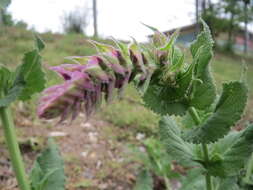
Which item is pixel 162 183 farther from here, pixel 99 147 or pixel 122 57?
pixel 122 57

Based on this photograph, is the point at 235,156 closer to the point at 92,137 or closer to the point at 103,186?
the point at 103,186

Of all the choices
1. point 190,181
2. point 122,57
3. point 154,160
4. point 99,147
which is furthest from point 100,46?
point 99,147

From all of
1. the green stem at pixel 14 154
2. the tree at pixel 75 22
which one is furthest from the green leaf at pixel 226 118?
the tree at pixel 75 22

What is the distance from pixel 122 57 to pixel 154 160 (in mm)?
1778

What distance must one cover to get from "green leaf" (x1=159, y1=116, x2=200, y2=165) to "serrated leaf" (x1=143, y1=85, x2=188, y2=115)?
7.6 inches

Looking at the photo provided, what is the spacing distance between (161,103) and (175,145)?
0.26 metres

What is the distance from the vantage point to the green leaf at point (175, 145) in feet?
3.28

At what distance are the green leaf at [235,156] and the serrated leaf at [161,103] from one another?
Result: 255mm

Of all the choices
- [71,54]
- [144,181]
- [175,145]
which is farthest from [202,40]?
[71,54]

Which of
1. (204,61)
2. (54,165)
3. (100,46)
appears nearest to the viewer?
(100,46)

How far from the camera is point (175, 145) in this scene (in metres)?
1.01

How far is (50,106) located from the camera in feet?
1.62

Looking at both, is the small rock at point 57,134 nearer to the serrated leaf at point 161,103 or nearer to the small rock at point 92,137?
the small rock at point 92,137

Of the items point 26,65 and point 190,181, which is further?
point 190,181
